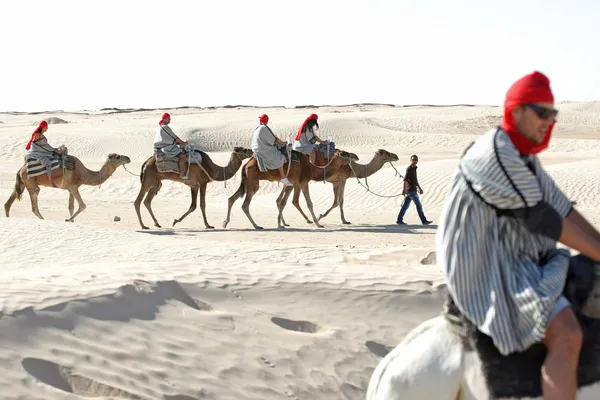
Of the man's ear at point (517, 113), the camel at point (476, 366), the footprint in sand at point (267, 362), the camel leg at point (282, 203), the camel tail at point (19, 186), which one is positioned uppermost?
the man's ear at point (517, 113)

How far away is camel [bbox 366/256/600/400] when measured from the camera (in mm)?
3682

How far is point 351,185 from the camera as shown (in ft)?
83.3

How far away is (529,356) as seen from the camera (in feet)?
12.1

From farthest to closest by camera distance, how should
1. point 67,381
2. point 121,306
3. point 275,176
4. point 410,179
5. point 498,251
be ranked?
point 275,176 → point 410,179 → point 121,306 → point 67,381 → point 498,251

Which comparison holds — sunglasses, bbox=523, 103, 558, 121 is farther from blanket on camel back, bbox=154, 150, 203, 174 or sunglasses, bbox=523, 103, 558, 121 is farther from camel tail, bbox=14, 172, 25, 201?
camel tail, bbox=14, 172, 25, 201

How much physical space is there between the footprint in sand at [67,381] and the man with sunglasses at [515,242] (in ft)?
10.2

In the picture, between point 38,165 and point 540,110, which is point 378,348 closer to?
point 540,110

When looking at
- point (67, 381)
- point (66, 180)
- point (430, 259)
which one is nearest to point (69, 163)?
point (66, 180)

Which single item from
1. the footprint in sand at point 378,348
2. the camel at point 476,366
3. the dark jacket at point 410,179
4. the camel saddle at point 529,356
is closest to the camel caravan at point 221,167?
the dark jacket at point 410,179

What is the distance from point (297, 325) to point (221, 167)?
10951 millimetres

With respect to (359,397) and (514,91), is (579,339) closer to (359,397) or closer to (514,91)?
(514,91)

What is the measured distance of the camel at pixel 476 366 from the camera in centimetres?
368

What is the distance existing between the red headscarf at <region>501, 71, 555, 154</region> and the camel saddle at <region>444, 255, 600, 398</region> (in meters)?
0.52

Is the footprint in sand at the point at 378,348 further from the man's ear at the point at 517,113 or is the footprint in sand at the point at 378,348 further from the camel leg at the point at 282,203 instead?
the camel leg at the point at 282,203
